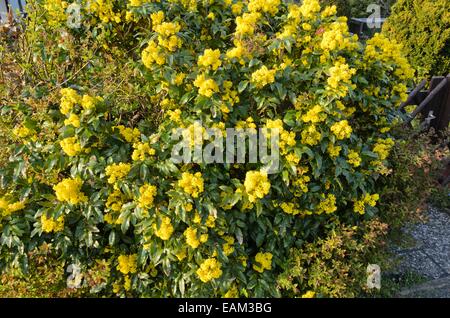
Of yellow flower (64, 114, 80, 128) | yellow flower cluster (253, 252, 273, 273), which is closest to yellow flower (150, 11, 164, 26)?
yellow flower (64, 114, 80, 128)

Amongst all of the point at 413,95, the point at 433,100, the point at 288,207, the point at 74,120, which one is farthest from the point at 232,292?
the point at 433,100

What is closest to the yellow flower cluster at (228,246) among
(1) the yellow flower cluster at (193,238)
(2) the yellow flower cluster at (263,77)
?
(1) the yellow flower cluster at (193,238)

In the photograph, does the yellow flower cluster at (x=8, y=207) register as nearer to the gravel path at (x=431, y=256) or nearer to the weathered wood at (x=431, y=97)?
the gravel path at (x=431, y=256)

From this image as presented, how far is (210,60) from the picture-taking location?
2129mm

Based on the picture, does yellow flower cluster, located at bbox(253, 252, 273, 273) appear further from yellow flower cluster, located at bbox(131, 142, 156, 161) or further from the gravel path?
the gravel path

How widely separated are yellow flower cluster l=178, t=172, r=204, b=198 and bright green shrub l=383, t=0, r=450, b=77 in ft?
10.9

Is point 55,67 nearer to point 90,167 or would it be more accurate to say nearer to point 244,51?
point 90,167

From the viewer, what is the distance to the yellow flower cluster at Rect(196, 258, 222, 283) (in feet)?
6.89

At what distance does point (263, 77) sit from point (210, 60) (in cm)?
29

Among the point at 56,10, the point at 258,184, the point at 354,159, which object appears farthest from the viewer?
the point at 56,10

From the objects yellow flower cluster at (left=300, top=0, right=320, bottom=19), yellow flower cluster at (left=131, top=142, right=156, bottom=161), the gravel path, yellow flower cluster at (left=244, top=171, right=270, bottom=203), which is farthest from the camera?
the gravel path

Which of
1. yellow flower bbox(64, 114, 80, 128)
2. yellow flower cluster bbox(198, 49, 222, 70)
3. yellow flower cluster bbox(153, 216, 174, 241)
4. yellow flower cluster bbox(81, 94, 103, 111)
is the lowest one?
yellow flower cluster bbox(153, 216, 174, 241)

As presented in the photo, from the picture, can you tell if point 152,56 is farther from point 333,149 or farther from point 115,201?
point 333,149

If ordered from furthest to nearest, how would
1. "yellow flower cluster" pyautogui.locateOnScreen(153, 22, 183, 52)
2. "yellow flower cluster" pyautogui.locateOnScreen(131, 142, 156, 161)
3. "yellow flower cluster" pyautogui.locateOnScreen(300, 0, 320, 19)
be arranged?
"yellow flower cluster" pyautogui.locateOnScreen(300, 0, 320, 19)
"yellow flower cluster" pyautogui.locateOnScreen(153, 22, 183, 52)
"yellow flower cluster" pyautogui.locateOnScreen(131, 142, 156, 161)
